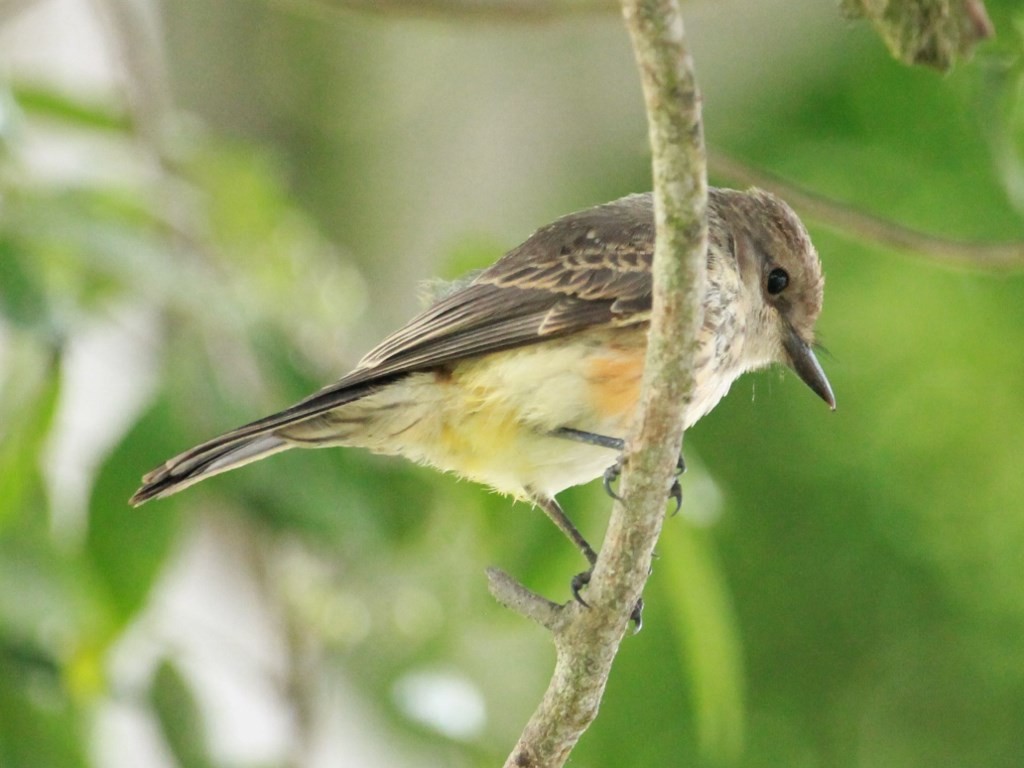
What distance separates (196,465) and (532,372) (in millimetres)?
888

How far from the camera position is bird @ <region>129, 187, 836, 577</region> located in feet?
12.4

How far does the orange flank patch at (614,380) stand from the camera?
3.76 m

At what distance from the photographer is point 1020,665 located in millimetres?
9617

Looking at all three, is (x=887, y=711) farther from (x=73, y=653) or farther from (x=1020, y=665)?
(x=73, y=653)

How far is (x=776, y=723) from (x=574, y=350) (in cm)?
668

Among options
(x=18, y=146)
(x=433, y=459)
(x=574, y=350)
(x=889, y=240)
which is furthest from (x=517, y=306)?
(x=18, y=146)

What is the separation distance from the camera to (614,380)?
376 cm

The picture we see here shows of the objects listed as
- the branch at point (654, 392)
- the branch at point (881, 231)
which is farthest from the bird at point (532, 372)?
the branch at point (654, 392)

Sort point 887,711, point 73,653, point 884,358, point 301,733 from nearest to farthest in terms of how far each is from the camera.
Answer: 1. point 73,653
2. point 301,733
3. point 884,358
4. point 887,711

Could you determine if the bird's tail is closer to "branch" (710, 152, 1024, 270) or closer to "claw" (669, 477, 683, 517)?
"claw" (669, 477, 683, 517)

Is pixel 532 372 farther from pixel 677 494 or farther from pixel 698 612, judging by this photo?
pixel 698 612

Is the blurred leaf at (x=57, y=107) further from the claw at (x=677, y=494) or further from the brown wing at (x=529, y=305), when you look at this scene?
the claw at (x=677, y=494)

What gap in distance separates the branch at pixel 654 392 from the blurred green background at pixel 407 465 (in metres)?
0.99

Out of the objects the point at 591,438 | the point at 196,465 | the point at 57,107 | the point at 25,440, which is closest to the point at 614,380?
the point at 591,438
